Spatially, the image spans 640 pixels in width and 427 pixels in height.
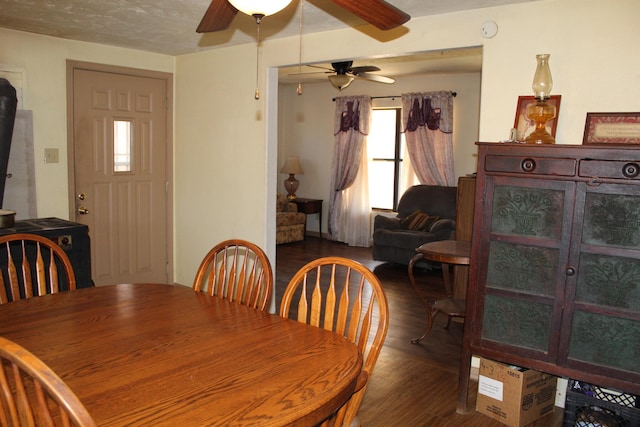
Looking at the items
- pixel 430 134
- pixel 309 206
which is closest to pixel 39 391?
pixel 430 134

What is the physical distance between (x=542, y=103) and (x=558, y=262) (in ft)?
2.66

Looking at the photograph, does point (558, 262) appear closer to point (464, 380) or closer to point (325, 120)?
point (464, 380)

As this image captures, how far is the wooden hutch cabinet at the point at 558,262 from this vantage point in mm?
2352

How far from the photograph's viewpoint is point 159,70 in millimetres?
4820

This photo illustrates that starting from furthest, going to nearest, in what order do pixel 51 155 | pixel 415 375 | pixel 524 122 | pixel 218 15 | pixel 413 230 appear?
pixel 413 230 < pixel 51 155 < pixel 415 375 < pixel 524 122 < pixel 218 15

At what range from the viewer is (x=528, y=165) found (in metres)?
2.54

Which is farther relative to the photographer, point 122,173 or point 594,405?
point 122,173

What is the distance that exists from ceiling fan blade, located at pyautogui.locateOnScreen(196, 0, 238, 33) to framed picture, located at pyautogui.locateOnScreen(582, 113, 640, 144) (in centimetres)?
184

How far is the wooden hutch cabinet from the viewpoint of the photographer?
2.35m

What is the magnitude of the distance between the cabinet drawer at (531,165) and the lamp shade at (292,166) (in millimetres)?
5609

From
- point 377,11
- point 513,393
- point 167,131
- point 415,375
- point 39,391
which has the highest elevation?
point 377,11

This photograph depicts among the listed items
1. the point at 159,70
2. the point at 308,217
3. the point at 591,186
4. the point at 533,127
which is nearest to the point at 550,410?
A: the point at 591,186

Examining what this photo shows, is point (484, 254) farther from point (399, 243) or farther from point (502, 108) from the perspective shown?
point (399, 243)

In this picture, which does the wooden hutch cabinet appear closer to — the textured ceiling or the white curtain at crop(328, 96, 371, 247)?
the textured ceiling
